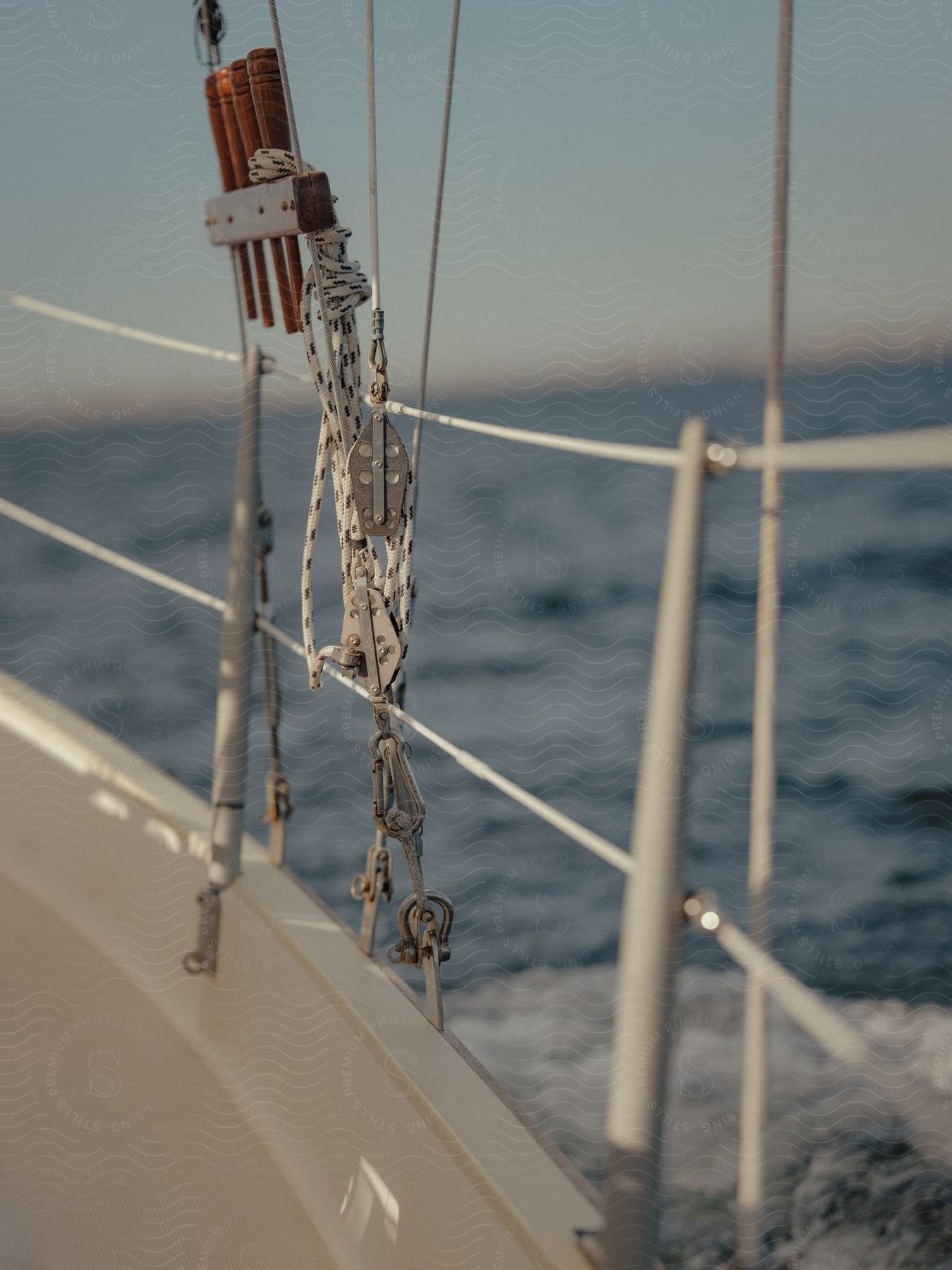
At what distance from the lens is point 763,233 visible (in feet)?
2.08

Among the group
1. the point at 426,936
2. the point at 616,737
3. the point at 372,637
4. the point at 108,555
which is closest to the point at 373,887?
the point at 426,936

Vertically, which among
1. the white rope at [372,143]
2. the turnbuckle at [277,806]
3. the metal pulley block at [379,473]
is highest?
the white rope at [372,143]

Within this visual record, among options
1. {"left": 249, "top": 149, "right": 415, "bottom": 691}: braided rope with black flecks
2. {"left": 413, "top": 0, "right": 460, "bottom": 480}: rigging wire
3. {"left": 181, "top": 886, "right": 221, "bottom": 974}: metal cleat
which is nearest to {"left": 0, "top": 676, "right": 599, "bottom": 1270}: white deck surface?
{"left": 181, "top": 886, "right": 221, "bottom": 974}: metal cleat

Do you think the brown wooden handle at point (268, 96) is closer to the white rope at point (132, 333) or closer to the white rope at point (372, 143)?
Result: the white rope at point (372, 143)

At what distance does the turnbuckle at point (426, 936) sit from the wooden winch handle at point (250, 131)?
1.36 feet

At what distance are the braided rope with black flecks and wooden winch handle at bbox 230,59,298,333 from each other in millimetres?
51

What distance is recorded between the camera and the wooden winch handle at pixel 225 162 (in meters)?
0.85

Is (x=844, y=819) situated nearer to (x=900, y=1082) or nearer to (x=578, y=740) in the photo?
(x=578, y=740)

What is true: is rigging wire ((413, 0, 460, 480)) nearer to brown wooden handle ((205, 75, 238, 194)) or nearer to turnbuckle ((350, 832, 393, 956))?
brown wooden handle ((205, 75, 238, 194))

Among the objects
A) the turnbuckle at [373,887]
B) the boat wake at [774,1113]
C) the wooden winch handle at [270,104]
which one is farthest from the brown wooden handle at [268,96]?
the boat wake at [774,1113]

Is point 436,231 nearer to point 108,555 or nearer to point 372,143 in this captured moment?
point 372,143

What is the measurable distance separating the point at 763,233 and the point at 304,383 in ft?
1.34

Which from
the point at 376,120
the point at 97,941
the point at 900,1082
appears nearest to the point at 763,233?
the point at 376,120

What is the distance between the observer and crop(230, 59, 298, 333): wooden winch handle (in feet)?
2.70
